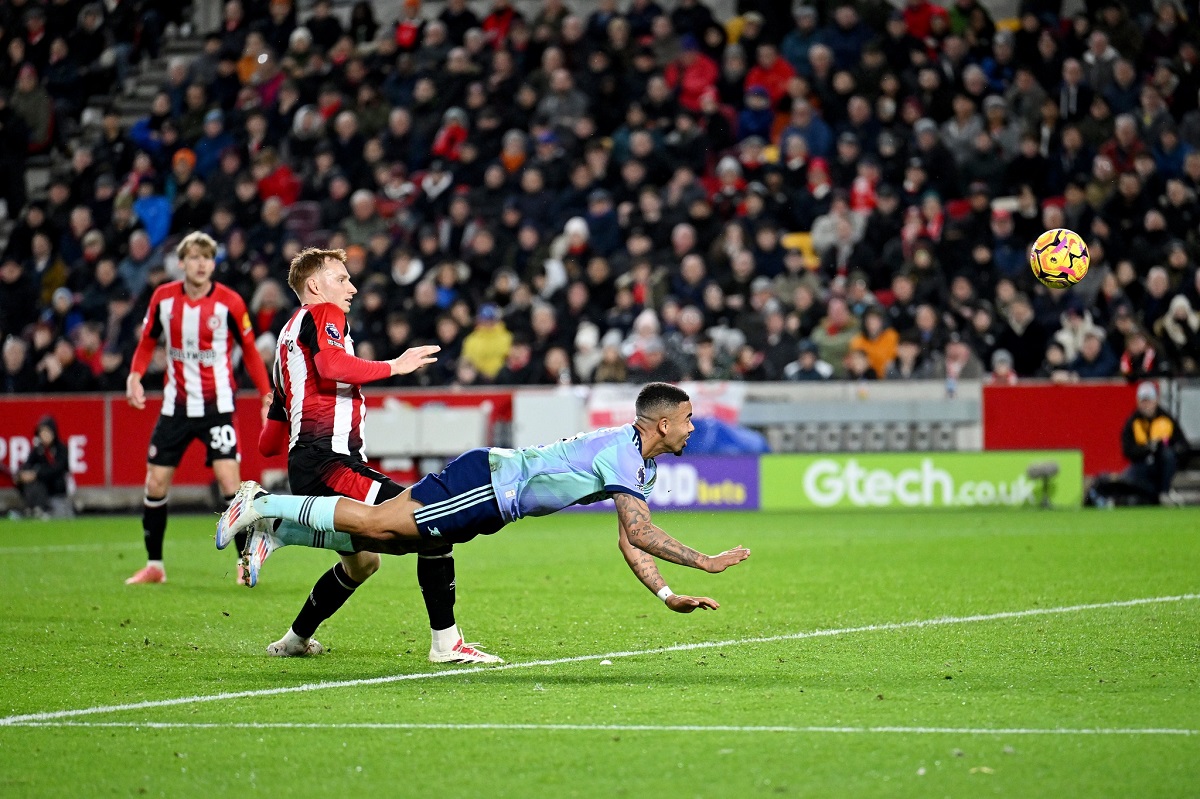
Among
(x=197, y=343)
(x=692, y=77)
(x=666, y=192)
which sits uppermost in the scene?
(x=692, y=77)

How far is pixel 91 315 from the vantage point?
23531 mm

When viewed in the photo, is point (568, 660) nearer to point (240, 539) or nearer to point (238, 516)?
point (238, 516)

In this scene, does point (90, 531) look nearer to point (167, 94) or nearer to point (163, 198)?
point (163, 198)

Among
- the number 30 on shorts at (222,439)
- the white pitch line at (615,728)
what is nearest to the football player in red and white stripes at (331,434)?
the white pitch line at (615,728)

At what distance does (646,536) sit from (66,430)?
1552 centimetres

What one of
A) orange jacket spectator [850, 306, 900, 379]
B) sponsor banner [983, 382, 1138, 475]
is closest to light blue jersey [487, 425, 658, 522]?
sponsor banner [983, 382, 1138, 475]

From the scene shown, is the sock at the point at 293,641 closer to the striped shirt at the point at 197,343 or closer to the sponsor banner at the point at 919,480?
the striped shirt at the point at 197,343

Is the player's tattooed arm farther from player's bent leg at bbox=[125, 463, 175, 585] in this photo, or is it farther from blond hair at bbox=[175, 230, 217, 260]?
player's bent leg at bbox=[125, 463, 175, 585]

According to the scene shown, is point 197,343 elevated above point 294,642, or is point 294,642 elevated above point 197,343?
point 197,343

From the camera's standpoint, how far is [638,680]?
23.4 feet

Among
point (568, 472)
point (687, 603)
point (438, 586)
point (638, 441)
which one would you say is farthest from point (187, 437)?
point (687, 603)

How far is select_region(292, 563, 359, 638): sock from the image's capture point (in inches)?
313

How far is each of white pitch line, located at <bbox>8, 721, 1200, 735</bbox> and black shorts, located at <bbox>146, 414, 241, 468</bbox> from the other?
5.68 m

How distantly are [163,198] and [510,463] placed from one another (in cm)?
1880
